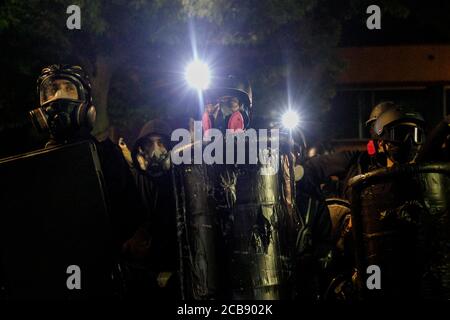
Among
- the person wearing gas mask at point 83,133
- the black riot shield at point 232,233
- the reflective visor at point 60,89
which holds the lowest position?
the black riot shield at point 232,233

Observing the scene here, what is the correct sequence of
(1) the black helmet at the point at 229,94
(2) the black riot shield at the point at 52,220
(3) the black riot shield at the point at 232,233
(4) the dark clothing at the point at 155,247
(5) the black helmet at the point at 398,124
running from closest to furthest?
(3) the black riot shield at the point at 232,233
(2) the black riot shield at the point at 52,220
(4) the dark clothing at the point at 155,247
(1) the black helmet at the point at 229,94
(5) the black helmet at the point at 398,124

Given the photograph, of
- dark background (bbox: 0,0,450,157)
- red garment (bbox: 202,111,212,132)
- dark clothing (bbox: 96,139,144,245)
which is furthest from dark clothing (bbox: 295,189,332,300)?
dark background (bbox: 0,0,450,157)

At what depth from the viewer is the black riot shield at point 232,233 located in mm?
4895

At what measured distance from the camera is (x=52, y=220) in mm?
5172

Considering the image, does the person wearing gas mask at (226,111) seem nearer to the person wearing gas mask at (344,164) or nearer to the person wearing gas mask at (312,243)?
the person wearing gas mask at (312,243)

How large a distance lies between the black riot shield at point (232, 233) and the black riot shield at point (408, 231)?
0.55 m

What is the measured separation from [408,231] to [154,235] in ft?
5.53

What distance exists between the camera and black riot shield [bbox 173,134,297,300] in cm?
489

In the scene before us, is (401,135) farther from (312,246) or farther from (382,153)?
(312,246)

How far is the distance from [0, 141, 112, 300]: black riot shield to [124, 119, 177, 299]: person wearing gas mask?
0.50 meters

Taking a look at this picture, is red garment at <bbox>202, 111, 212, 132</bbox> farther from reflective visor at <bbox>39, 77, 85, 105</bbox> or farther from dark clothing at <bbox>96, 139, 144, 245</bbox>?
reflective visor at <bbox>39, 77, 85, 105</bbox>

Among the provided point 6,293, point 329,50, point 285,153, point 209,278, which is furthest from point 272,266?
point 329,50

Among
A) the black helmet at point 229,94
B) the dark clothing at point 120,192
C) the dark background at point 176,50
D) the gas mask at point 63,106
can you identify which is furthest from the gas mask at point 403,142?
the dark background at point 176,50

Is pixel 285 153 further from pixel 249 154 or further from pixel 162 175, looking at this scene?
pixel 162 175
